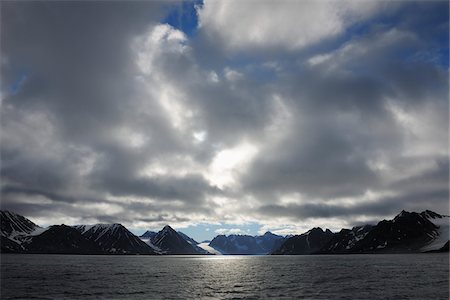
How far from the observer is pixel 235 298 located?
69.6 meters

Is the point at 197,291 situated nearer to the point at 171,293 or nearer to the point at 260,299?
the point at 171,293

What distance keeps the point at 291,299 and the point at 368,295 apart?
17072 millimetres

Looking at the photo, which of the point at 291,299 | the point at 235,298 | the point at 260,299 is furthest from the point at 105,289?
the point at 291,299

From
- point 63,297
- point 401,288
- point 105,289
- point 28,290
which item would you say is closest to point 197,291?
point 105,289

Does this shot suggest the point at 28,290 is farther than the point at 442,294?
Yes

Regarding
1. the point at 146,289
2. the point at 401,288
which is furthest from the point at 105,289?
the point at 401,288

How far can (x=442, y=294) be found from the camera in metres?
70.9

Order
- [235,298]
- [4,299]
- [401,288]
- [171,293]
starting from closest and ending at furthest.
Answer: [4,299]
[235,298]
[171,293]
[401,288]

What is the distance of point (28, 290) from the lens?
77.1 m

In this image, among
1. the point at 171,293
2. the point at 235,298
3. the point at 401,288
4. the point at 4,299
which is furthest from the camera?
the point at 401,288

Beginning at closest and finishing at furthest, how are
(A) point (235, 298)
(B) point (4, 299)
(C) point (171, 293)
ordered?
(B) point (4, 299) < (A) point (235, 298) < (C) point (171, 293)

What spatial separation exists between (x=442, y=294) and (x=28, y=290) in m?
85.4

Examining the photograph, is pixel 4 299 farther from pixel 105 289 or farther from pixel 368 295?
pixel 368 295

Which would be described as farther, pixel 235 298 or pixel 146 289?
pixel 146 289
